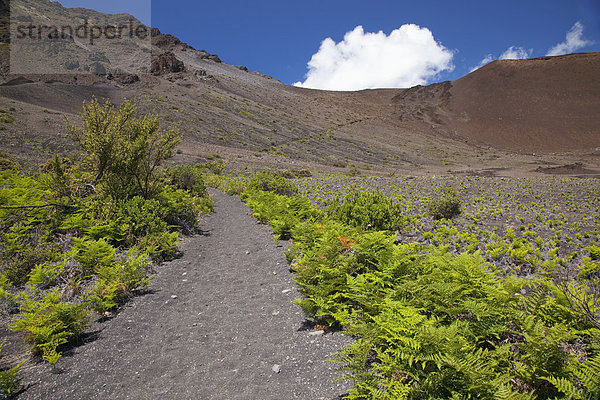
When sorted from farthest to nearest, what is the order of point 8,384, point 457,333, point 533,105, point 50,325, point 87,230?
point 533,105 < point 87,230 < point 50,325 < point 8,384 < point 457,333

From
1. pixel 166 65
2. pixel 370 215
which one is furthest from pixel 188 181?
pixel 166 65

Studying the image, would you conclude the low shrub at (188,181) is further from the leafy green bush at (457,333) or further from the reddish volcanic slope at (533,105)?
the reddish volcanic slope at (533,105)

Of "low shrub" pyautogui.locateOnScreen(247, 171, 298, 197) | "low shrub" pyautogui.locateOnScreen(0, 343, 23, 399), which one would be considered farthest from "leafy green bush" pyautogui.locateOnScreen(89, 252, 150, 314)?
"low shrub" pyautogui.locateOnScreen(247, 171, 298, 197)

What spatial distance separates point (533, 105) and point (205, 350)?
90922 millimetres

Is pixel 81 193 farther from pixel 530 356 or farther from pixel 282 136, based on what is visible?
pixel 282 136

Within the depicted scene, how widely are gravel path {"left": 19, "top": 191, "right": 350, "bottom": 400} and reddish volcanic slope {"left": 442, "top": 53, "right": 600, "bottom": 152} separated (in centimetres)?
7296

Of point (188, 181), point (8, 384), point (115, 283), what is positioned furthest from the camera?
point (188, 181)

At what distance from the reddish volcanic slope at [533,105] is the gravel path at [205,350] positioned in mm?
72963

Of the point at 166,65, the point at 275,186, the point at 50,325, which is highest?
the point at 166,65

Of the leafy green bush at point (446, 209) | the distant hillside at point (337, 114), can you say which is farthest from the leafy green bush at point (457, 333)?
the distant hillside at point (337, 114)

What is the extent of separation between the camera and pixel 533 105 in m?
70.9

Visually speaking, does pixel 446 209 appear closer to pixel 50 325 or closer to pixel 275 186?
pixel 275 186

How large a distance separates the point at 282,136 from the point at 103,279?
45397 mm

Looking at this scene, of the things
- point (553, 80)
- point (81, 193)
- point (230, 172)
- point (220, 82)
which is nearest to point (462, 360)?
point (81, 193)
